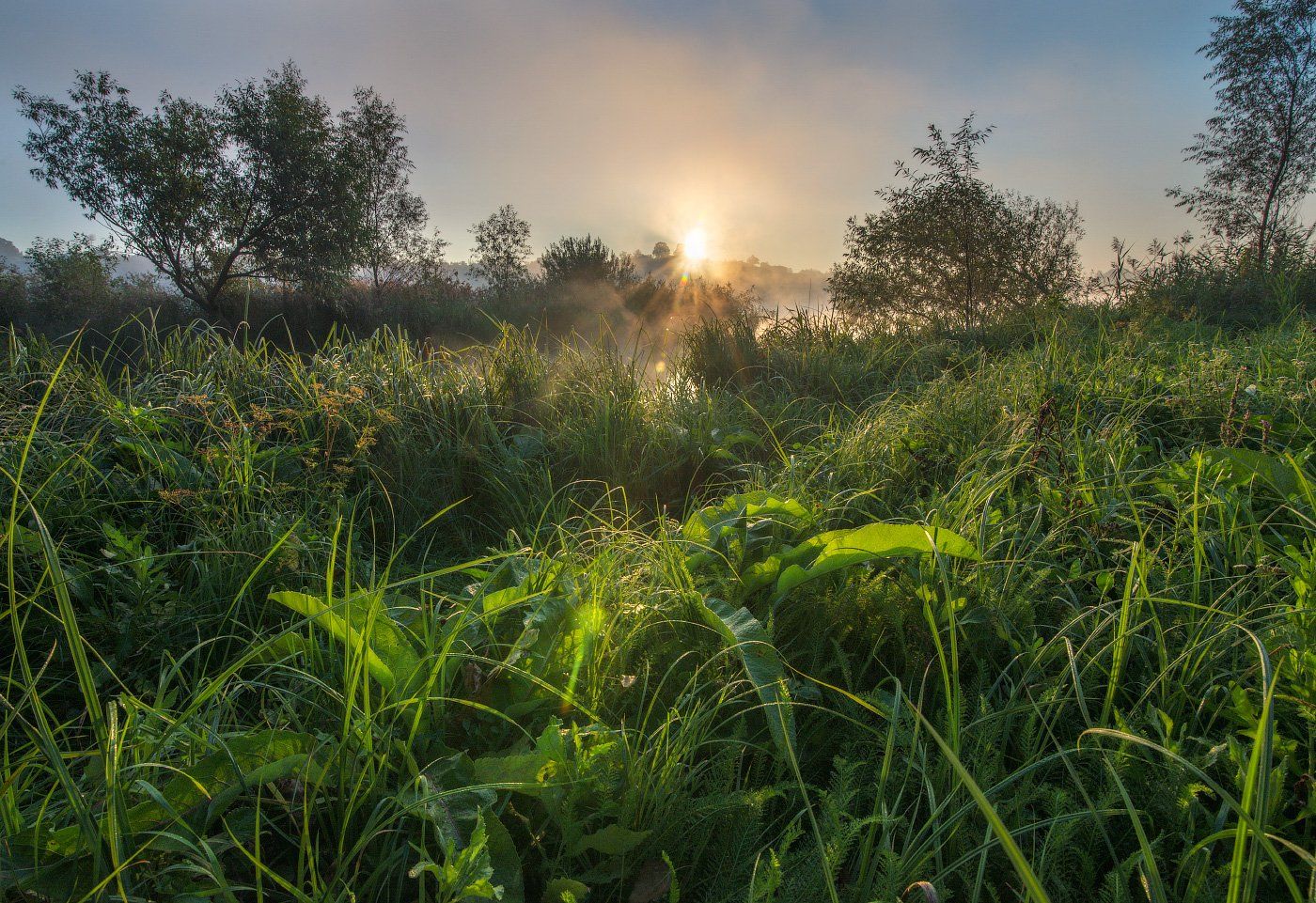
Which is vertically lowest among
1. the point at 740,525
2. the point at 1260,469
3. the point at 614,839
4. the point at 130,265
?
the point at 614,839

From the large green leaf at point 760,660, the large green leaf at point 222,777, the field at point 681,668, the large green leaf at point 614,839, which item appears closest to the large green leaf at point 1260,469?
the field at point 681,668

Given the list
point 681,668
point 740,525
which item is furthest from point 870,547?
point 681,668

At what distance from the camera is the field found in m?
0.82

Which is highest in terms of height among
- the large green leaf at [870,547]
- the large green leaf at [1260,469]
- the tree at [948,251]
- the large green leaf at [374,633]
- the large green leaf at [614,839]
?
the tree at [948,251]

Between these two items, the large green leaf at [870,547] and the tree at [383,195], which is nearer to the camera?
the large green leaf at [870,547]

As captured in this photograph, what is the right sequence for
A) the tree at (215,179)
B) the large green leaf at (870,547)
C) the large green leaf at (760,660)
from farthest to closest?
the tree at (215,179) < the large green leaf at (870,547) < the large green leaf at (760,660)

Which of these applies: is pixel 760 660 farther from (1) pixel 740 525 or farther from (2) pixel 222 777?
(2) pixel 222 777

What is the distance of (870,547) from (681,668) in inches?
18.0

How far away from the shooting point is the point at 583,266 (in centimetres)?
2909

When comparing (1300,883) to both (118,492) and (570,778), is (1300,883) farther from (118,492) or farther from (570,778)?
(118,492)

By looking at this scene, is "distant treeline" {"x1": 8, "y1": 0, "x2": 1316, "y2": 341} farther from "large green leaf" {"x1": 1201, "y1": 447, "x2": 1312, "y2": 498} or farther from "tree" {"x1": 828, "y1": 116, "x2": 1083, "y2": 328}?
"large green leaf" {"x1": 1201, "y1": 447, "x2": 1312, "y2": 498}

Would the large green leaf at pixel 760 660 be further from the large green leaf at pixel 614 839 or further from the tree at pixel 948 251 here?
the tree at pixel 948 251

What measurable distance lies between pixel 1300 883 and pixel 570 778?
95cm

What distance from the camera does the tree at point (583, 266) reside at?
95.1ft
